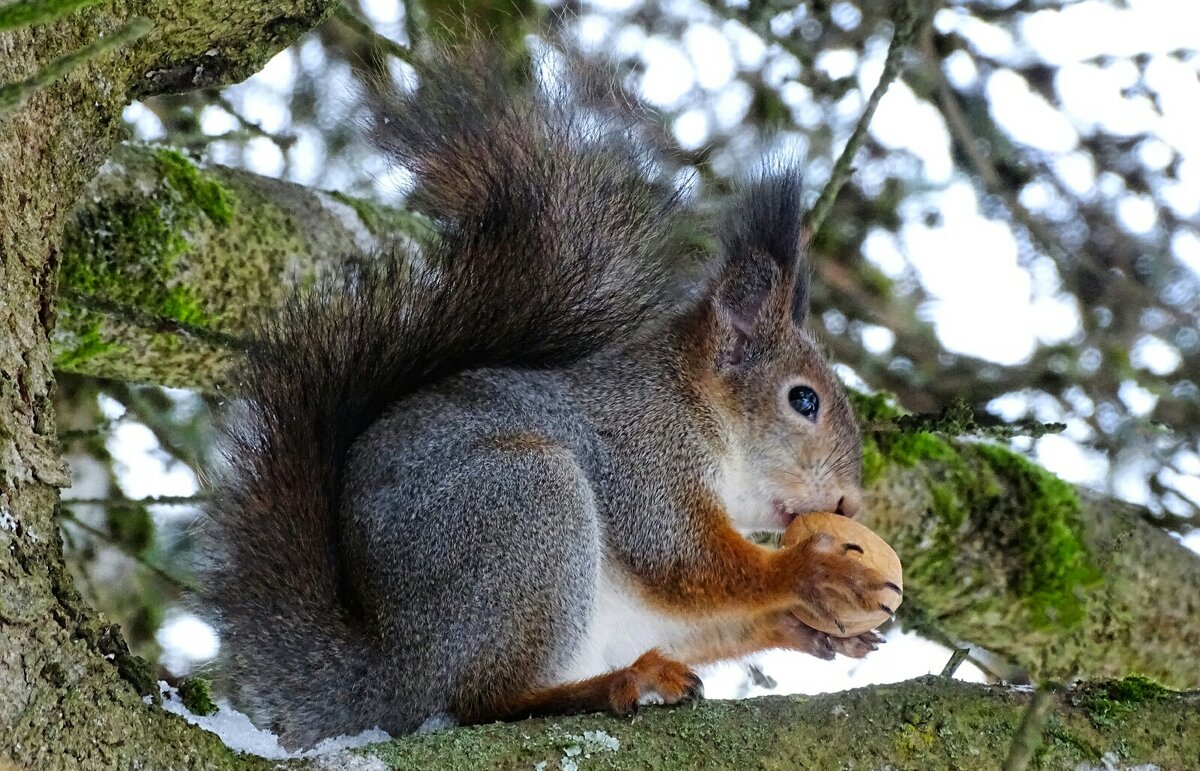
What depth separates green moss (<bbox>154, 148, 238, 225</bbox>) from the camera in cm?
243

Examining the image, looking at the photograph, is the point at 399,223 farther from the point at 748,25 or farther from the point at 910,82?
the point at 910,82

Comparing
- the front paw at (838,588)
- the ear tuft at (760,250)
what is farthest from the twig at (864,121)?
the front paw at (838,588)

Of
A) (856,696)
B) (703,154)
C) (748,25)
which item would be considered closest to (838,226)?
(748,25)

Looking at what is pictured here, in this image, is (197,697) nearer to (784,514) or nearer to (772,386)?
(784,514)

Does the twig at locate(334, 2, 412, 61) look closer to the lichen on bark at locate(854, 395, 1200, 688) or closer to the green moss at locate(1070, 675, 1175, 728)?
the lichen on bark at locate(854, 395, 1200, 688)

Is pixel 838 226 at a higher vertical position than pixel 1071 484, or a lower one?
higher

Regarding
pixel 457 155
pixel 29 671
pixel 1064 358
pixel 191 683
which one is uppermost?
pixel 457 155

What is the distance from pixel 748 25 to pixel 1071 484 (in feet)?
4.89

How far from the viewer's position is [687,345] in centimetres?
261

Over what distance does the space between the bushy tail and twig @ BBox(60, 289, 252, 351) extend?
18 centimetres

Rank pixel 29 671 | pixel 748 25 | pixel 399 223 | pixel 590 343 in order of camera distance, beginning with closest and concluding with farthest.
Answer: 1. pixel 29 671
2. pixel 590 343
3. pixel 399 223
4. pixel 748 25

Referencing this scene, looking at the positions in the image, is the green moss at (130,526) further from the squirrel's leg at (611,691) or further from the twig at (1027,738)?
the twig at (1027,738)

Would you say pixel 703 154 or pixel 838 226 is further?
pixel 838 226

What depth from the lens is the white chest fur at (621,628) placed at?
6.77 feet
